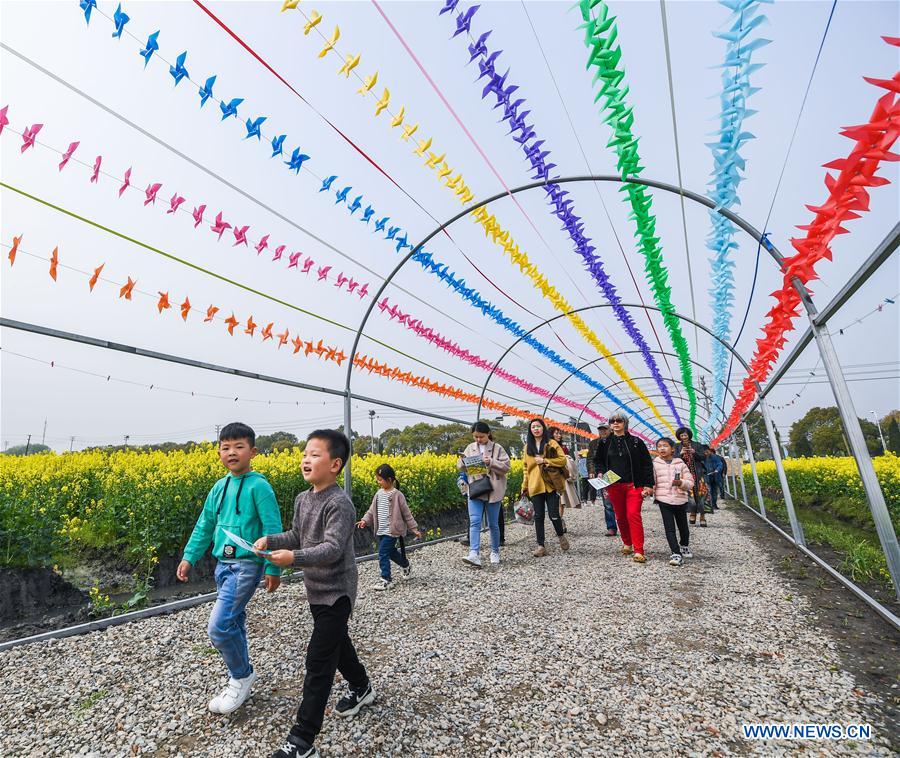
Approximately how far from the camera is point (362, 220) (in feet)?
17.7

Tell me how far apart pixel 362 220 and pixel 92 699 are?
4811mm

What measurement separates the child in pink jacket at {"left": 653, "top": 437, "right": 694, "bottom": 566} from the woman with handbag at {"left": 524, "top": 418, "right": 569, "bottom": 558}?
1.24m

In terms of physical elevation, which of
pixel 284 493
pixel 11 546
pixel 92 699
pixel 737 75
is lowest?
pixel 92 699

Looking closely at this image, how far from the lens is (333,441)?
2.53 m

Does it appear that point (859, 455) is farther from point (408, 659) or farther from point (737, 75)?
point (408, 659)

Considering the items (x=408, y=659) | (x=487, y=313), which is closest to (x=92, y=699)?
→ (x=408, y=659)

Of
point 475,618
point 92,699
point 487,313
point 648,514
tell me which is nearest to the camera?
point 92,699

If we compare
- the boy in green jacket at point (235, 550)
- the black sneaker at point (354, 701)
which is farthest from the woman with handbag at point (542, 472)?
the boy in green jacket at point (235, 550)

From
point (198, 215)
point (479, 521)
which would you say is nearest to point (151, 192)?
point (198, 215)

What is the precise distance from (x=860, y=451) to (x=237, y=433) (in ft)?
14.0

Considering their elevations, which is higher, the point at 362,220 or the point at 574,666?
the point at 362,220

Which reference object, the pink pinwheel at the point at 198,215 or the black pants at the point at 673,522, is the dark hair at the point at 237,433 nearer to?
the pink pinwheel at the point at 198,215

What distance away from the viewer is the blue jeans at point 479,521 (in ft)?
19.6

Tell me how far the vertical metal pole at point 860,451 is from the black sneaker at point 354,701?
3.45 metres
